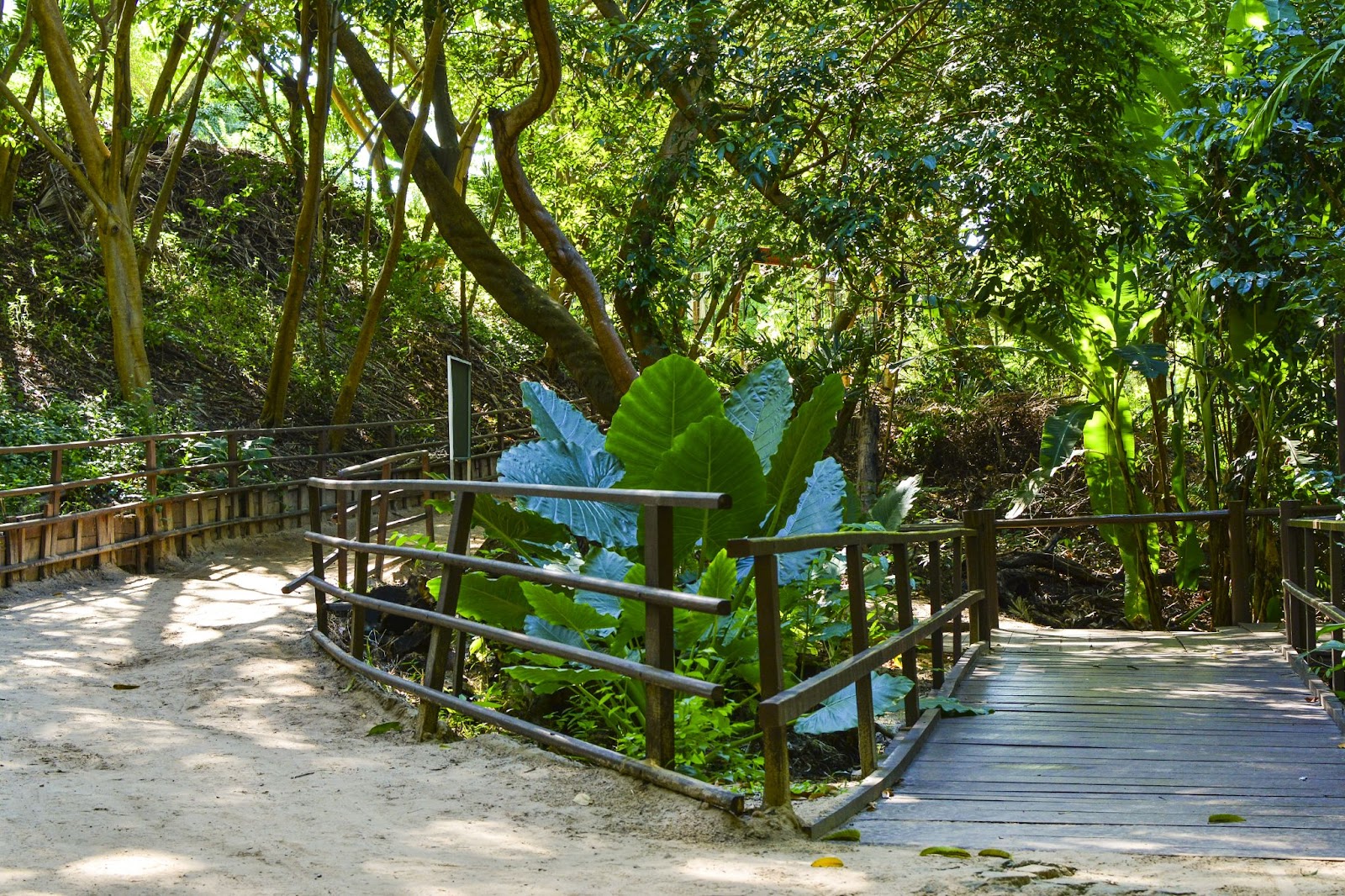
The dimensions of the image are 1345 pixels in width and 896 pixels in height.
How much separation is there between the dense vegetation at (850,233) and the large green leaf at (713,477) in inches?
1.2

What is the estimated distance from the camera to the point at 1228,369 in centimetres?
1016

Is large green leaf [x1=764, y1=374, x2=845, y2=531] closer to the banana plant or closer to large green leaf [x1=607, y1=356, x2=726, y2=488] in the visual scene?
large green leaf [x1=607, y1=356, x2=726, y2=488]

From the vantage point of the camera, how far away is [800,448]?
6328 millimetres

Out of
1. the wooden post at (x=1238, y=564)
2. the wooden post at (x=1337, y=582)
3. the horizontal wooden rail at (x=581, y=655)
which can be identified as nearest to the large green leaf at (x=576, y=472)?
the horizontal wooden rail at (x=581, y=655)

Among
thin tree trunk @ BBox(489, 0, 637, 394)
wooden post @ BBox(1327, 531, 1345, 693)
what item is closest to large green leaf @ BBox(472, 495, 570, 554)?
thin tree trunk @ BBox(489, 0, 637, 394)

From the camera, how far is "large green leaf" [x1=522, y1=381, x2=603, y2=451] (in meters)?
6.92

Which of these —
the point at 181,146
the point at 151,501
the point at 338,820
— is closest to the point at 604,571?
the point at 338,820

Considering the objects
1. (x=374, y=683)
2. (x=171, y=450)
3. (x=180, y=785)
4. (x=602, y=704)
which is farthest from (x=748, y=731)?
(x=171, y=450)

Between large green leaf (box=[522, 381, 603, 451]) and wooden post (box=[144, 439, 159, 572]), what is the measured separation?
5.70 meters

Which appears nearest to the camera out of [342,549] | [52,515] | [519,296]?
[342,549]

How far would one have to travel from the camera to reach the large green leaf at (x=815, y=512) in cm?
570

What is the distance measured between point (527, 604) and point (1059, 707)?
2814 millimetres

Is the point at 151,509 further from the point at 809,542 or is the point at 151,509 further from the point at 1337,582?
the point at 1337,582

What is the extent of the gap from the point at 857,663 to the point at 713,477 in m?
1.32
